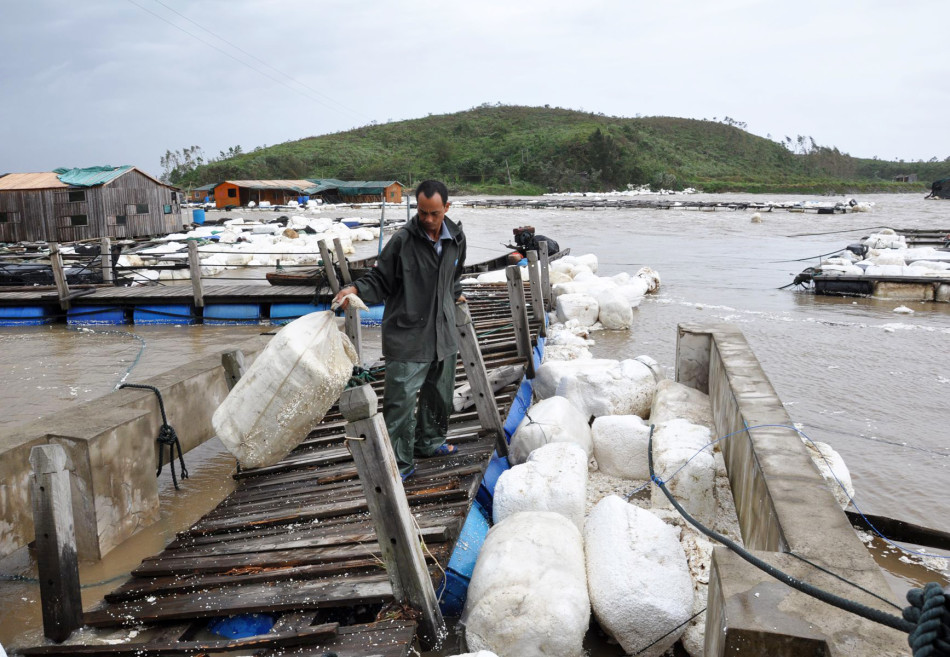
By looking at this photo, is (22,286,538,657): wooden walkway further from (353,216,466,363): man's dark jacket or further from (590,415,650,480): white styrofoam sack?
(590,415,650,480): white styrofoam sack

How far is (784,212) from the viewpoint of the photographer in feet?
148

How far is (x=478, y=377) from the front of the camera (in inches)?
189

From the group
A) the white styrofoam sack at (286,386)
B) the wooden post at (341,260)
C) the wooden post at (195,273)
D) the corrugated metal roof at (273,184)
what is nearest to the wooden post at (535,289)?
Result: the wooden post at (341,260)

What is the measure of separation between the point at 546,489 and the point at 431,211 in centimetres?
179

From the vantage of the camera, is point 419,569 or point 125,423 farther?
point 125,423

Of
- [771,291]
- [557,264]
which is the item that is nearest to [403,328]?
[557,264]

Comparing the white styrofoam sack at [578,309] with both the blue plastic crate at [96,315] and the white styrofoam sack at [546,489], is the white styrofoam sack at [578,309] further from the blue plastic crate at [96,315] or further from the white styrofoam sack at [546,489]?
the blue plastic crate at [96,315]

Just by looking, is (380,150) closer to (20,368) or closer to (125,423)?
(20,368)

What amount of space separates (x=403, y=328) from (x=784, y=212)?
4715cm

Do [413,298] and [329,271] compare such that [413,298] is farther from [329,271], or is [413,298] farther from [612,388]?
[329,271]

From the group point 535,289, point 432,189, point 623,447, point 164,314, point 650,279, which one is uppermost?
point 432,189

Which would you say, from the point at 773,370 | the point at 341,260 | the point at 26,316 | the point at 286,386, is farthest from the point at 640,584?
the point at 26,316

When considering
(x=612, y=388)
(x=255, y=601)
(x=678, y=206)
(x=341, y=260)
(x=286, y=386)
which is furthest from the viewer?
(x=678, y=206)

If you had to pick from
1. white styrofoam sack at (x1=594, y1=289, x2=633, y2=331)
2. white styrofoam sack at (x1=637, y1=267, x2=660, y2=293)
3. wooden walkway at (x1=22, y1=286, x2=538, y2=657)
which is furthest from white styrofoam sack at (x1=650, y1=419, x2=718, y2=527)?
white styrofoam sack at (x1=637, y1=267, x2=660, y2=293)
